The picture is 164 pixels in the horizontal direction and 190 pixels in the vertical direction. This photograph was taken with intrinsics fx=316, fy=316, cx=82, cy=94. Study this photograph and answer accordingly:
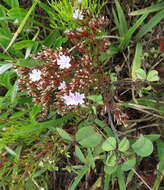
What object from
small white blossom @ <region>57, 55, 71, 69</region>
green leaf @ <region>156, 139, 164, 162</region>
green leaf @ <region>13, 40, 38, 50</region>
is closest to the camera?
small white blossom @ <region>57, 55, 71, 69</region>

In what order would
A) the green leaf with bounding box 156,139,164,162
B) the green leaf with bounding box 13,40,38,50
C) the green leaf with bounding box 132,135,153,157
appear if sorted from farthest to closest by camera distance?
the green leaf with bounding box 13,40,38,50, the green leaf with bounding box 156,139,164,162, the green leaf with bounding box 132,135,153,157

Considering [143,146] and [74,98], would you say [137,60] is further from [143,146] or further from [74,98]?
[143,146]

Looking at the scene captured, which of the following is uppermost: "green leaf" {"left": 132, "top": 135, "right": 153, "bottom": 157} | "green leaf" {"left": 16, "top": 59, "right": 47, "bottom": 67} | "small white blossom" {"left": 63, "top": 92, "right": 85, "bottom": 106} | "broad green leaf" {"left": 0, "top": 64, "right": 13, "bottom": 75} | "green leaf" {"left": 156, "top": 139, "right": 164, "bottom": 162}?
"green leaf" {"left": 16, "top": 59, "right": 47, "bottom": 67}

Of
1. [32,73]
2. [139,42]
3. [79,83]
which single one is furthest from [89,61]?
[139,42]

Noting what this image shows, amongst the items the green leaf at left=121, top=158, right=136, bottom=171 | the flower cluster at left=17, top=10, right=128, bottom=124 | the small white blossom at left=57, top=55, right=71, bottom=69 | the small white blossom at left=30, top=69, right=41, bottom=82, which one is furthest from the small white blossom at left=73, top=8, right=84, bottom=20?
the green leaf at left=121, top=158, right=136, bottom=171

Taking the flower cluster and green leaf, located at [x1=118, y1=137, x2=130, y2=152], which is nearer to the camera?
green leaf, located at [x1=118, y1=137, x2=130, y2=152]

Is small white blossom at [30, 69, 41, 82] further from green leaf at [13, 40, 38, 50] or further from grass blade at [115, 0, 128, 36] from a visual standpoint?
grass blade at [115, 0, 128, 36]
